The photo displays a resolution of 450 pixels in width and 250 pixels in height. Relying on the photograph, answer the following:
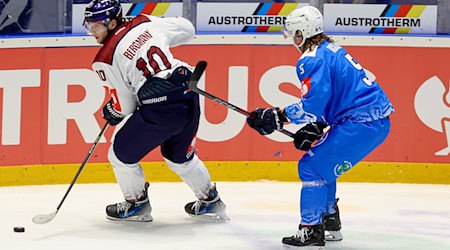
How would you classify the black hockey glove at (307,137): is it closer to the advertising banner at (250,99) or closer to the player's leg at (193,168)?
the player's leg at (193,168)

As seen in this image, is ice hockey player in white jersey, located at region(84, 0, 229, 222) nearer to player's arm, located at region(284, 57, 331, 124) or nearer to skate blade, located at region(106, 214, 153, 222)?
skate blade, located at region(106, 214, 153, 222)

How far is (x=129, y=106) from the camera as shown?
18.9ft

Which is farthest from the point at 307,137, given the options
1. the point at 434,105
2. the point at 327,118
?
the point at 434,105

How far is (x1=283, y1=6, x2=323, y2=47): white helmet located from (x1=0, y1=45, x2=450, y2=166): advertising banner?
7.96ft

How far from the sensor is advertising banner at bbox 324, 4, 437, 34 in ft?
26.2

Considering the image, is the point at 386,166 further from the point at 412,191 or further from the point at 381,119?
the point at 381,119

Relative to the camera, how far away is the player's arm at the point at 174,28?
5.88 metres

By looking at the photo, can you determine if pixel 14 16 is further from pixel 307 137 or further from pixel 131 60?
pixel 307 137

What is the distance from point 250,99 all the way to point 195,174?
5.59 feet

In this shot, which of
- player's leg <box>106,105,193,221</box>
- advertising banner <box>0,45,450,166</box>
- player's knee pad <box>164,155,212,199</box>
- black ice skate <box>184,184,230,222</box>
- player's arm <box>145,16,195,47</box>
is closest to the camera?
player's leg <box>106,105,193,221</box>

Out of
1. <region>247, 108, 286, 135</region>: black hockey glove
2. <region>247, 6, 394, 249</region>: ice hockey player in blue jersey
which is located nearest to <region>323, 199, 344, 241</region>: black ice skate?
<region>247, 6, 394, 249</region>: ice hockey player in blue jersey

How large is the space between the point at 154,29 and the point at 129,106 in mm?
442

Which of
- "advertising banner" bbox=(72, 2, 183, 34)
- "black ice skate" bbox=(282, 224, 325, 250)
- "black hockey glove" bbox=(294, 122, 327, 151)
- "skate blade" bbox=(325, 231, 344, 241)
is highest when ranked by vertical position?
"advertising banner" bbox=(72, 2, 183, 34)

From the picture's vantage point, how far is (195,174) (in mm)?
6059
